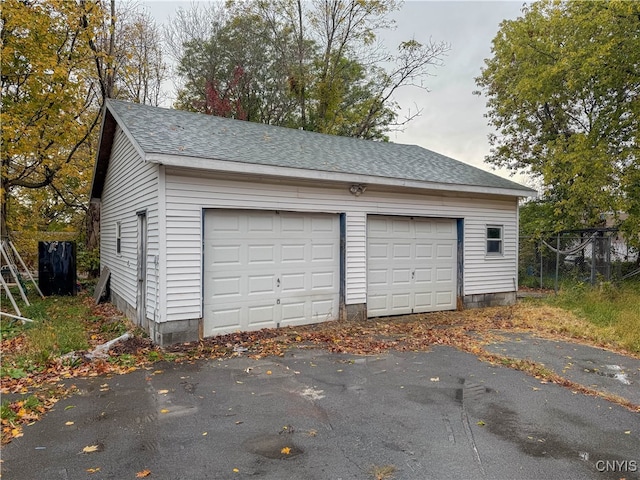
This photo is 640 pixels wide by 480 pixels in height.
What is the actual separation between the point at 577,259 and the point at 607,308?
4880 millimetres

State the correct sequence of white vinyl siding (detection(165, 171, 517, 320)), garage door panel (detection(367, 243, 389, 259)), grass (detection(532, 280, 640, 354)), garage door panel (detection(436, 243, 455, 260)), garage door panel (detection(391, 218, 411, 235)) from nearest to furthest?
white vinyl siding (detection(165, 171, 517, 320)) < grass (detection(532, 280, 640, 354)) < garage door panel (detection(367, 243, 389, 259)) < garage door panel (detection(391, 218, 411, 235)) < garage door panel (detection(436, 243, 455, 260))

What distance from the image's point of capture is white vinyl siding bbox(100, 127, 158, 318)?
6.64 m

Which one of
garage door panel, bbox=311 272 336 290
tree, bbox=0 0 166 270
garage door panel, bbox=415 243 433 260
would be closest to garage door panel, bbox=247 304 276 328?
garage door panel, bbox=311 272 336 290

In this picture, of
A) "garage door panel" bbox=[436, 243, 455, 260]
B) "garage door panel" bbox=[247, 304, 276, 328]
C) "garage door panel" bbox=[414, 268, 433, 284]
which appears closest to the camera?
"garage door panel" bbox=[247, 304, 276, 328]

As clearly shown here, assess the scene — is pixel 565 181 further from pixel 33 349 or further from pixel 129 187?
pixel 33 349

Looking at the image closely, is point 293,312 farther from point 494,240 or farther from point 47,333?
point 494,240

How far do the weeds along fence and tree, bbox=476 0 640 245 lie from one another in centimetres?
80

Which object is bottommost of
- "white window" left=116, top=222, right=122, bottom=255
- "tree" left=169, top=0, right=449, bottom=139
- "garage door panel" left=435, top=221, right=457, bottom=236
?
"white window" left=116, top=222, right=122, bottom=255

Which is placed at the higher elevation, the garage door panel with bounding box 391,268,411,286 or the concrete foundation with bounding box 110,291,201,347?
the garage door panel with bounding box 391,268,411,286

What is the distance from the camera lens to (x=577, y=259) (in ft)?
44.0

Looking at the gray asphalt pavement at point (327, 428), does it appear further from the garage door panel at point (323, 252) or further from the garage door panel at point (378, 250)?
the garage door panel at point (378, 250)

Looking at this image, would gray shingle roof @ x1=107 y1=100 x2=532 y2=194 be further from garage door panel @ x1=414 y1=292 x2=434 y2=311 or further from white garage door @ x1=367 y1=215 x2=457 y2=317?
garage door panel @ x1=414 y1=292 x2=434 y2=311

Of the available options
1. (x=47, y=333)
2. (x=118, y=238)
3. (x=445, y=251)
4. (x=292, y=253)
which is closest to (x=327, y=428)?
(x=292, y=253)

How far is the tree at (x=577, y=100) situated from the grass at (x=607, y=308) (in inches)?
98.3
